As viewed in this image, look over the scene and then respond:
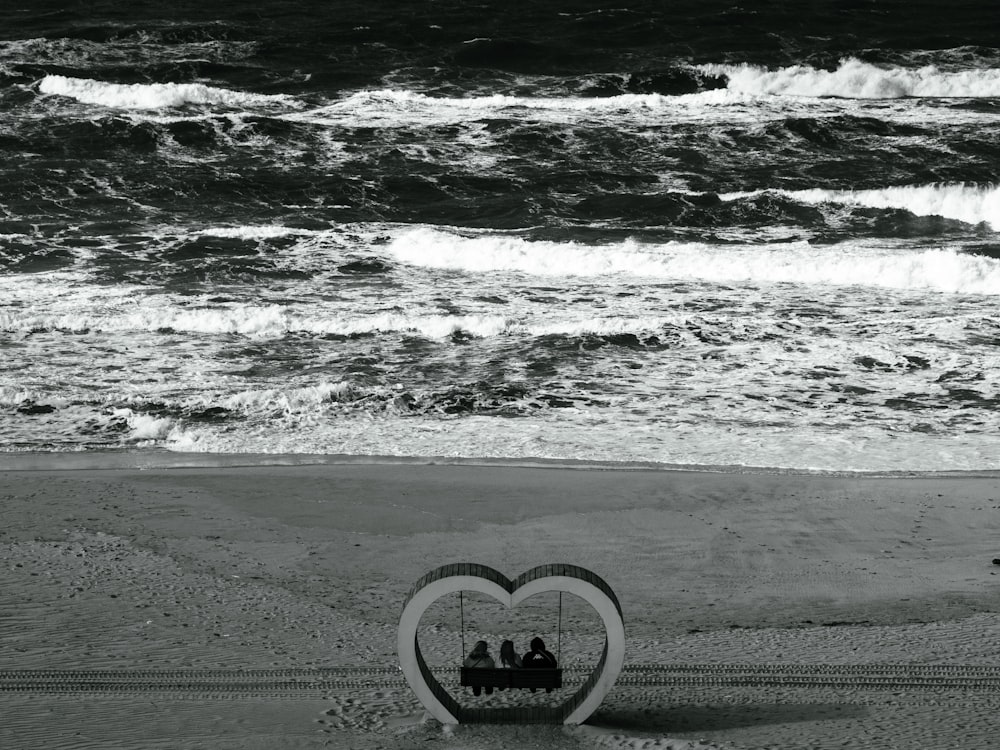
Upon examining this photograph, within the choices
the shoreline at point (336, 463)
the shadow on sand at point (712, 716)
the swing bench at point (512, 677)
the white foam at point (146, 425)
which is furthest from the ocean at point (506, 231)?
the swing bench at point (512, 677)

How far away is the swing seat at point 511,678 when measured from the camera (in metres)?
6.07

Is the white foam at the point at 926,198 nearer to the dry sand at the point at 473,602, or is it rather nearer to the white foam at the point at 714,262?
the white foam at the point at 714,262

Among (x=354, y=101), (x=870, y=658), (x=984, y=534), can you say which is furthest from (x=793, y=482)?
(x=354, y=101)

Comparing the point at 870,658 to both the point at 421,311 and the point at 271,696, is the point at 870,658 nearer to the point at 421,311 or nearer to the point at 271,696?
the point at 271,696

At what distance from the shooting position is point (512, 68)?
31.2 metres

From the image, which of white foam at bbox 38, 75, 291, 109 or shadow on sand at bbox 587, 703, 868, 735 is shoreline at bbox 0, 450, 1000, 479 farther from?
white foam at bbox 38, 75, 291, 109

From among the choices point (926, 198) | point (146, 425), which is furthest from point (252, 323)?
point (926, 198)

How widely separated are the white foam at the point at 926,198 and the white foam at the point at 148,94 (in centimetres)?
1317

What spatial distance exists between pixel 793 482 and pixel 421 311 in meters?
7.07

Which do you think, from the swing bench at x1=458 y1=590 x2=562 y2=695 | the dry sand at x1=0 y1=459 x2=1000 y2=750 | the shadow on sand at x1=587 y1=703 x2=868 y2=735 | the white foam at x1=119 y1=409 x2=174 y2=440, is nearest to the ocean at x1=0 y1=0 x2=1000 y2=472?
the white foam at x1=119 y1=409 x2=174 y2=440

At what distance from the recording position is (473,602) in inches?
314

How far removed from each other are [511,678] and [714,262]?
13106mm

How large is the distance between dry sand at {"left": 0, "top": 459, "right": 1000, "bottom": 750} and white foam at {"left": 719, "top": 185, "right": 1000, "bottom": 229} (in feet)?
41.0

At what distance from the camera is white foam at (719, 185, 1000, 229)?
21688 mm
